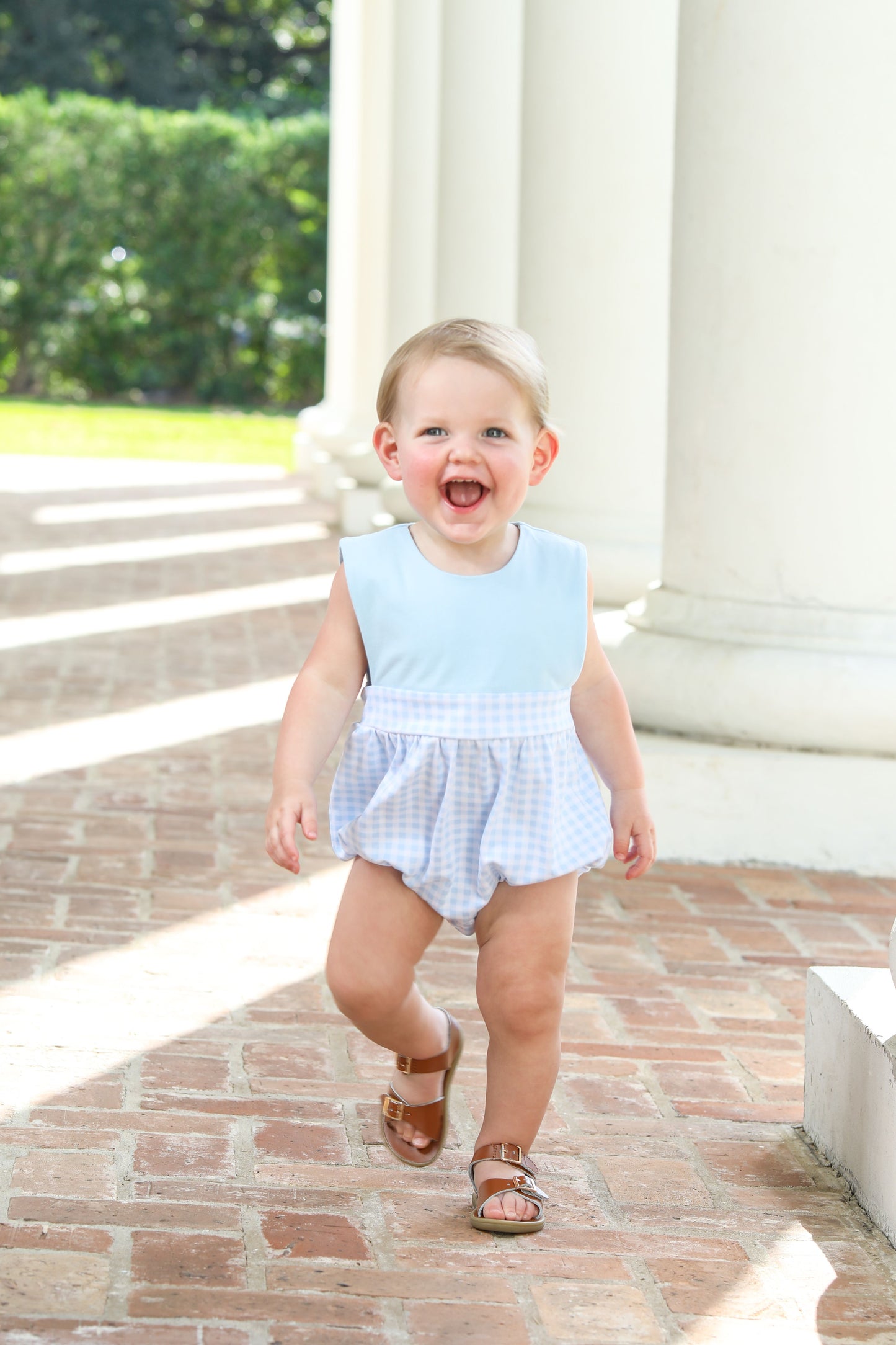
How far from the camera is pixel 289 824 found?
2.63 metres

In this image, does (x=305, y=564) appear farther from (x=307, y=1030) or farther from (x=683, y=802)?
(x=307, y=1030)

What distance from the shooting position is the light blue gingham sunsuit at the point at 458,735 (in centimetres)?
268

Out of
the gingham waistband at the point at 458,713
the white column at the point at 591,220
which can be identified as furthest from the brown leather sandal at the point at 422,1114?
the white column at the point at 591,220

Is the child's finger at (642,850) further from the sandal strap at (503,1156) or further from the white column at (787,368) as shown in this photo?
the white column at (787,368)

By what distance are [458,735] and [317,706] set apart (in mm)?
A: 229

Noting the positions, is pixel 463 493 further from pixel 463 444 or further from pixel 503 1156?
pixel 503 1156

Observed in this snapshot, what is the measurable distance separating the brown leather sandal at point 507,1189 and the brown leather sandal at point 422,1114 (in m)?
0.11

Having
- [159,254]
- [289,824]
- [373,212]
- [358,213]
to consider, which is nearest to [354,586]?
[289,824]

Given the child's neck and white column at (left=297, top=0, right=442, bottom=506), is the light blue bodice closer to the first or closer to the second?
the child's neck

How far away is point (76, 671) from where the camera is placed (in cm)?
758

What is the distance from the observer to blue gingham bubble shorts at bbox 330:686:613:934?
8.77 ft

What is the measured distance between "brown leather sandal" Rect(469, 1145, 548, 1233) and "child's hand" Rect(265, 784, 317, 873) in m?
0.55

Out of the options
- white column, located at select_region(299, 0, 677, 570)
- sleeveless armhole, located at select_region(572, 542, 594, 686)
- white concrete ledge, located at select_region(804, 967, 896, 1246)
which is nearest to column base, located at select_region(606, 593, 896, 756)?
white concrete ledge, located at select_region(804, 967, 896, 1246)

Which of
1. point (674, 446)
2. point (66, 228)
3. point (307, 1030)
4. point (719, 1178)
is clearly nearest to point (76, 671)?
point (674, 446)
